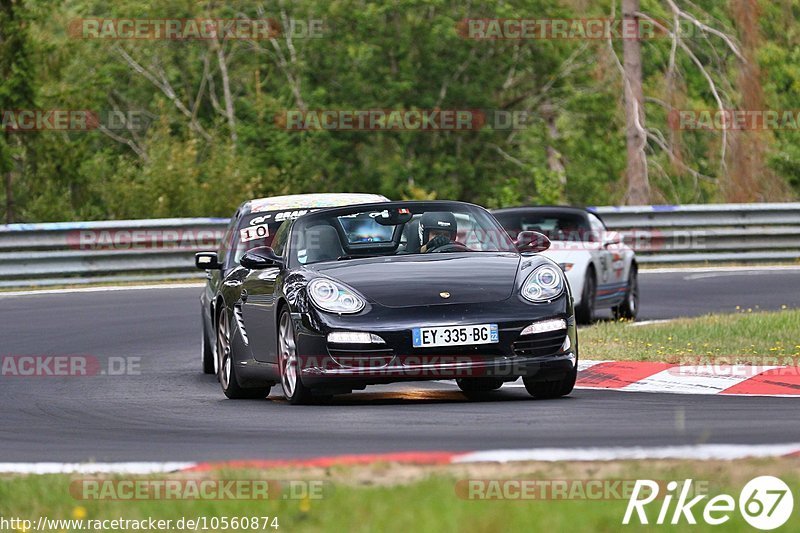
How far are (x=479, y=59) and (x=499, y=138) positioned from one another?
7.66 feet

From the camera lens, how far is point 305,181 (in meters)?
38.9

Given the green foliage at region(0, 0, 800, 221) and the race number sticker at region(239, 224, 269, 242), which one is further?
the green foliage at region(0, 0, 800, 221)

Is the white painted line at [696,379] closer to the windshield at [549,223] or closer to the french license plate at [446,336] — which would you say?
the french license plate at [446,336]

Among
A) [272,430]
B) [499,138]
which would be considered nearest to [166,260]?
[272,430]

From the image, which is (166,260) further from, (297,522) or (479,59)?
(479,59)

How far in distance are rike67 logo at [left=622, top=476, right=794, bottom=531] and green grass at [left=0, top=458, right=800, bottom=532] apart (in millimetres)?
37

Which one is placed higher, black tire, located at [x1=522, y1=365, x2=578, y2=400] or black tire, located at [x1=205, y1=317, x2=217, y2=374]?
black tire, located at [x1=522, y1=365, x2=578, y2=400]

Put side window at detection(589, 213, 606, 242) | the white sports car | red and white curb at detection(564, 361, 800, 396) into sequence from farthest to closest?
1. side window at detection(589, 213, 606, 242)
2. the white sports car
3. red and white curb at detection(564, 361, 800, 396)

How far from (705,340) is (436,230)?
3.50 meters

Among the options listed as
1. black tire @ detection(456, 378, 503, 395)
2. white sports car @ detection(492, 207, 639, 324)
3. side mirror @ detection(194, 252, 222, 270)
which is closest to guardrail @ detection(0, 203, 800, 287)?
white sports car @ detection(492, 207, 639, 324)

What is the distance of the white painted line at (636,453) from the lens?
22.6 feet

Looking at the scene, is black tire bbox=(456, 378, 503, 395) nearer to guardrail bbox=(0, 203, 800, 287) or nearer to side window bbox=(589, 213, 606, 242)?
side window bbox=(589, 213, 606, 242)

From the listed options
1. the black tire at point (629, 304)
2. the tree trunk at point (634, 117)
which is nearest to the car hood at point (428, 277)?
the black tire at point (629, 304)

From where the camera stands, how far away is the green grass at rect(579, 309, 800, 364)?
13.0 m
